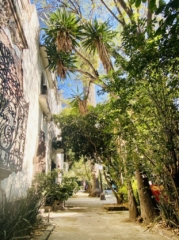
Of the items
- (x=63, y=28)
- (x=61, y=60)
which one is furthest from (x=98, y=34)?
(x=61, y=60)

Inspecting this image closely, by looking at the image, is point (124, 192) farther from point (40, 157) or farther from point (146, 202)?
point (40, 157)

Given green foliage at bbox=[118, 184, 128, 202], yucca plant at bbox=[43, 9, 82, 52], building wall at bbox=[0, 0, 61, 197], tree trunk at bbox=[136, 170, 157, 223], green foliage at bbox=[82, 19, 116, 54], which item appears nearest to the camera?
building wall at bbox=[0, 0, 61, 197]

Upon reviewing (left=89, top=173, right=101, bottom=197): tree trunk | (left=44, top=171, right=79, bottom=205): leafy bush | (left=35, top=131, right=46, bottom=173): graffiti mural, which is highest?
(left=35, top=131, right=46, bottom=173): graffiti mural

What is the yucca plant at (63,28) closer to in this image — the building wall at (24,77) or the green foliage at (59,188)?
the building wall at (24,77)

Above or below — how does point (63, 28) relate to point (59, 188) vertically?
above

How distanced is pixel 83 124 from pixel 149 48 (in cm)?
709

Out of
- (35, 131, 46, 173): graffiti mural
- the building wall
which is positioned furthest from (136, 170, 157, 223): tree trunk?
(35, 131, 46, 173): graffiti mural

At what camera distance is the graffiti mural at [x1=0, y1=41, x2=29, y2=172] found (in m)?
3.73

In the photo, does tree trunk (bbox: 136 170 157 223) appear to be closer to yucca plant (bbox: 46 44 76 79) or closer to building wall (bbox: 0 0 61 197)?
building wall (bbox: 0 0 61 197)

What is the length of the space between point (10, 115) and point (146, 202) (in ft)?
12.7

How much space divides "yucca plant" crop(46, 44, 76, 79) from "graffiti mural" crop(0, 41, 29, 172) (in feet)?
9.72

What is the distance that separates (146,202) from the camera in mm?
5137

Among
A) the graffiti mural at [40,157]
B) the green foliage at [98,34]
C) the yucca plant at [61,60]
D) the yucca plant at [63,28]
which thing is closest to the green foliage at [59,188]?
the graffiti mural at [40,157]

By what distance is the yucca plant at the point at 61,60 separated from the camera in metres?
7.41
